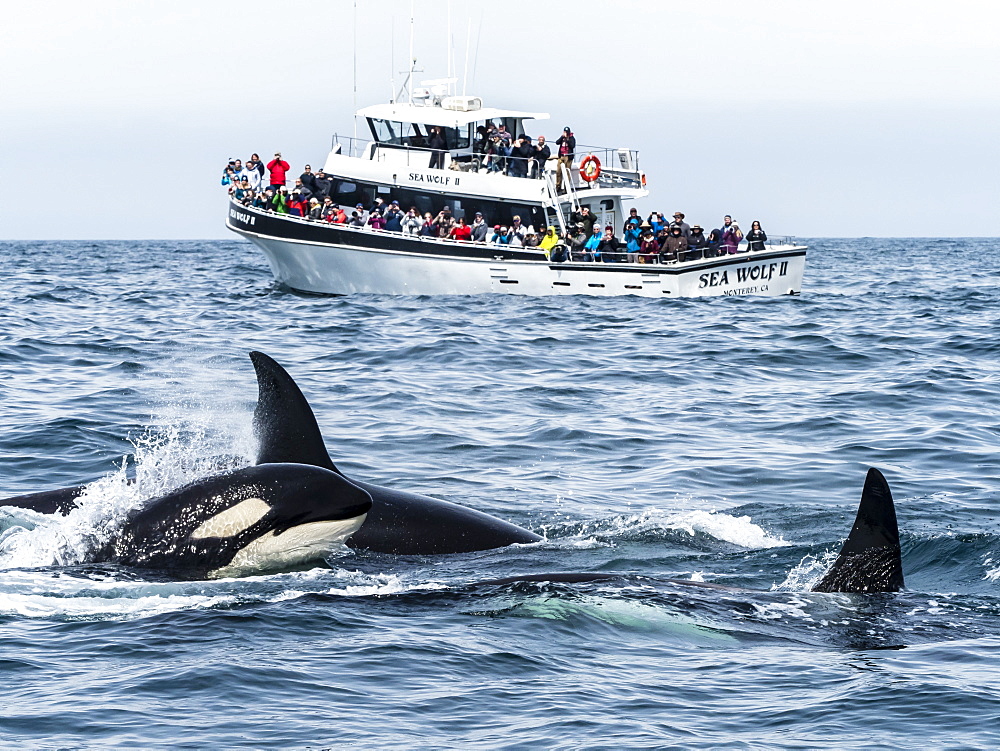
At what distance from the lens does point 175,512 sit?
7.96m

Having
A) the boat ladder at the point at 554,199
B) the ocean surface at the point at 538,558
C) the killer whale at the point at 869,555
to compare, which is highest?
the boat ladder at the point at 554,199

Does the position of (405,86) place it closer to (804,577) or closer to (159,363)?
(159,363)

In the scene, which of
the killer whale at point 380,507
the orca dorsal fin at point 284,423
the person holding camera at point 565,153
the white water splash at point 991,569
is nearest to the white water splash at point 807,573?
the killer whale at point 380,507

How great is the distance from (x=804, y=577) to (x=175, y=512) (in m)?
4.25

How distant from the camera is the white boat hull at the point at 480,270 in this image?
1252 inches

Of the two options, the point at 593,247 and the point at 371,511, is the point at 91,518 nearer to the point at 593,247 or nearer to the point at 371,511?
the point at 371,511

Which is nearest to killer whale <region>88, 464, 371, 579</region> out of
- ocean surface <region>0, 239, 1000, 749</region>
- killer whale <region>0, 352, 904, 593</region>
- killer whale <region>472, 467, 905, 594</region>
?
ocean surface <region>0, 239, 1000, 749</region>

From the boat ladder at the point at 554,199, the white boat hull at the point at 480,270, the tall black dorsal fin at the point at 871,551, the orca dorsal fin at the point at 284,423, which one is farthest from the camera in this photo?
the boat ladder at the point at 554,199

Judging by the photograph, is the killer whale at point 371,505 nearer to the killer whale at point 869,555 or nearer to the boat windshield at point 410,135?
the killer whale at point 869,555

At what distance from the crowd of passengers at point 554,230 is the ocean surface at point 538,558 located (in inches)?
385

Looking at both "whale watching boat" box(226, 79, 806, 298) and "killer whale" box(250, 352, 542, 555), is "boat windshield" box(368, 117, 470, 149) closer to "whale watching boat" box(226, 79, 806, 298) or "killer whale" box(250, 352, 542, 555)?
"whale watching boat" box(226, 79, 806, 298)

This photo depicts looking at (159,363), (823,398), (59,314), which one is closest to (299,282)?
(59,314)

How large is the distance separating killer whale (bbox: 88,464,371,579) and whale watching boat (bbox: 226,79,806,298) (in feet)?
78.9

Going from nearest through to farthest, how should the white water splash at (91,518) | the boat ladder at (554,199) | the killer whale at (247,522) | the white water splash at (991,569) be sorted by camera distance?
the killer whale at (247,522)
the white water splash at (91,518)
the white water splash at (991,569)
the boat ladder at (554,199)
